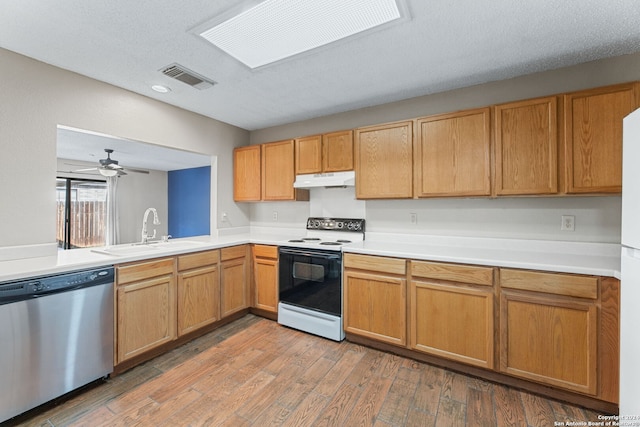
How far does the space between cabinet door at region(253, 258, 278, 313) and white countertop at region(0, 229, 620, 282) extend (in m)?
0.56

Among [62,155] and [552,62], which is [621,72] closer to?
[552,62]

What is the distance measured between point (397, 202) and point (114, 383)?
9.36ft

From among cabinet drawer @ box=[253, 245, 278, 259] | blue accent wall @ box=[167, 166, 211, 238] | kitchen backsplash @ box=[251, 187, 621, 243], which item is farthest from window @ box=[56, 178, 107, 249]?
kitchen backsplash @ box=[251, 187, 621, 243]

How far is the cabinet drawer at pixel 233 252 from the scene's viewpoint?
117 inches

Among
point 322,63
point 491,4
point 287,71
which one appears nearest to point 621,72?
point 491,4

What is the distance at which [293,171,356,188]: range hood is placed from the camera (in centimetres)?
290

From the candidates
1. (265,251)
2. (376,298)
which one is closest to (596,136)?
(376,298)

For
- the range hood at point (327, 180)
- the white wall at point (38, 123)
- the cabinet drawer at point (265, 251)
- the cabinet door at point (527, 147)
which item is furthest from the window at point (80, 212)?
the cabinet door at point (527, 147)

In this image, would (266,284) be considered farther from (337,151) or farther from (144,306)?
(337,151)

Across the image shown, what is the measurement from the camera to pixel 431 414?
1.73 metres

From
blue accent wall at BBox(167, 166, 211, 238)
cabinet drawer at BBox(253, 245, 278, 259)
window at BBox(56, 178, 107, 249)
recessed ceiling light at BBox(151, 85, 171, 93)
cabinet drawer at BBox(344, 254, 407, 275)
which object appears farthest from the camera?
blue accent wall at BBox(167, 166, 211, 238)

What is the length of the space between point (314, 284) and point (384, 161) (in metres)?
1.41

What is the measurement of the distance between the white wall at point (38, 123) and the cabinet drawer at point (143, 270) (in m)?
0.61

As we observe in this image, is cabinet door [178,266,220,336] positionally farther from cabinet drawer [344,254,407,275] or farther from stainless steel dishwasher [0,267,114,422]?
cabinet drawer [344,254,407,275]
